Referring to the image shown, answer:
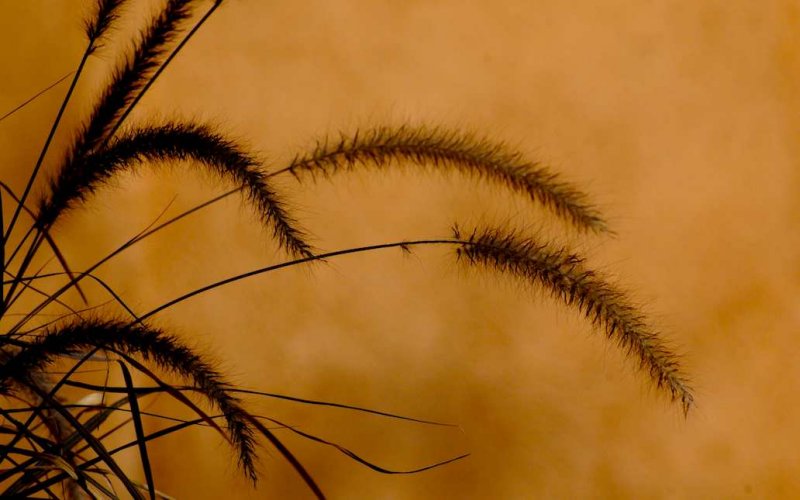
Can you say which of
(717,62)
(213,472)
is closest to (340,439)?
(213,472)

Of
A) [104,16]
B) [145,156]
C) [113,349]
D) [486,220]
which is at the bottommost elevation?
[113,349]

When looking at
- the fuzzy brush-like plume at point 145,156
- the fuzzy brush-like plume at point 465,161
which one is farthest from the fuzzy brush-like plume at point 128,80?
the fuzzy brush-like plume at point 465,161

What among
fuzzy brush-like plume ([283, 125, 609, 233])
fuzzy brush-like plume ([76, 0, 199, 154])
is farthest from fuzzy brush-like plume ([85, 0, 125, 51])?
fuzzy brush-like plume ([283, 125, 609, 233])

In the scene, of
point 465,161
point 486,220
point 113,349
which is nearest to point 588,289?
point 465,161

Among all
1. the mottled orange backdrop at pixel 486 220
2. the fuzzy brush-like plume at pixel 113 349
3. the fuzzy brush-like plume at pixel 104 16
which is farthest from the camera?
the mottled orange backdrop at pixel 486 220

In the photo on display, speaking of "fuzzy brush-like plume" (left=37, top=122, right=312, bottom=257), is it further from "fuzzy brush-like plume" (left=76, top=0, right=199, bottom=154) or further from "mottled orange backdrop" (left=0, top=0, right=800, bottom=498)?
"mottled orange backdrop" (left=0, top=0, right=800, bottom=498)

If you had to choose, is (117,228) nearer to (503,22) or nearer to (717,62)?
(503,22)

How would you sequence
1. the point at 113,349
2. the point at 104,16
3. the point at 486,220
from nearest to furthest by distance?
the point at 113,349
the point at 104,16
the point at 486,220

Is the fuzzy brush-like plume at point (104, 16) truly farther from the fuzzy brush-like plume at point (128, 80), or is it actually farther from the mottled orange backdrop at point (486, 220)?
the mottled orange backdrop at point (486, 220)

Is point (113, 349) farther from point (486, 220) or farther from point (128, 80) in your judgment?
point (486, 220)
